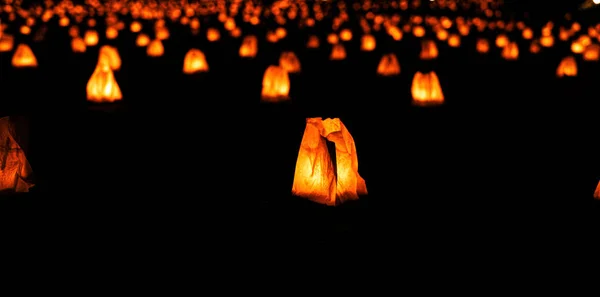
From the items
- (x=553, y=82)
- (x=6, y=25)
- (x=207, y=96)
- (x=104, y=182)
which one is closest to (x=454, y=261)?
(x=104, y=182)

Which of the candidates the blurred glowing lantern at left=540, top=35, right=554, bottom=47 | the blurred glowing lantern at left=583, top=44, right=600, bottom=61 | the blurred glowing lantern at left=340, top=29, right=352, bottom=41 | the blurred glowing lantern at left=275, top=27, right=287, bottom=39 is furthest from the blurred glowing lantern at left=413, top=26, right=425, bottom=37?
the blurred glowing lantern at left=583, top=44, right=600, bottom=61

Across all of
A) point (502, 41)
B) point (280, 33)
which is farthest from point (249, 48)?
point (502, 41)

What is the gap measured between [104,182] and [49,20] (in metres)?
13.4

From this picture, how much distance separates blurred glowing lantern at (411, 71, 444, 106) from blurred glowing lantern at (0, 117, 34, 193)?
207 inches

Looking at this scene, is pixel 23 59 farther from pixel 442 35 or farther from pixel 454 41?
pixel 442 35

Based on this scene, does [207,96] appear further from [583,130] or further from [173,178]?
[583,130]

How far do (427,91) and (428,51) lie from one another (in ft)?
12.8

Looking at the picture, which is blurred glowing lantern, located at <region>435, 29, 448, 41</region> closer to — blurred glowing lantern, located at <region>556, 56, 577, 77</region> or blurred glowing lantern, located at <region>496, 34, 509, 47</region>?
blurred glowing lantern, located at <region>496, 34, 509, 47</region>

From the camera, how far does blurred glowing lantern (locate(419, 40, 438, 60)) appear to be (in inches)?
490

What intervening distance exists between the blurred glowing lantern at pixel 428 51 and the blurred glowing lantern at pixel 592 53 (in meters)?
2.80

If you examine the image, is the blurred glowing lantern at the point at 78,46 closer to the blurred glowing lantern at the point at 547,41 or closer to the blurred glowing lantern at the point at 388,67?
the blurred glowing lantern at the point at 388,67

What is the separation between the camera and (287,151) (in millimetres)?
6695

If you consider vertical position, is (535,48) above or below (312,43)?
above

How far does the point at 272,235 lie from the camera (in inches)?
185
